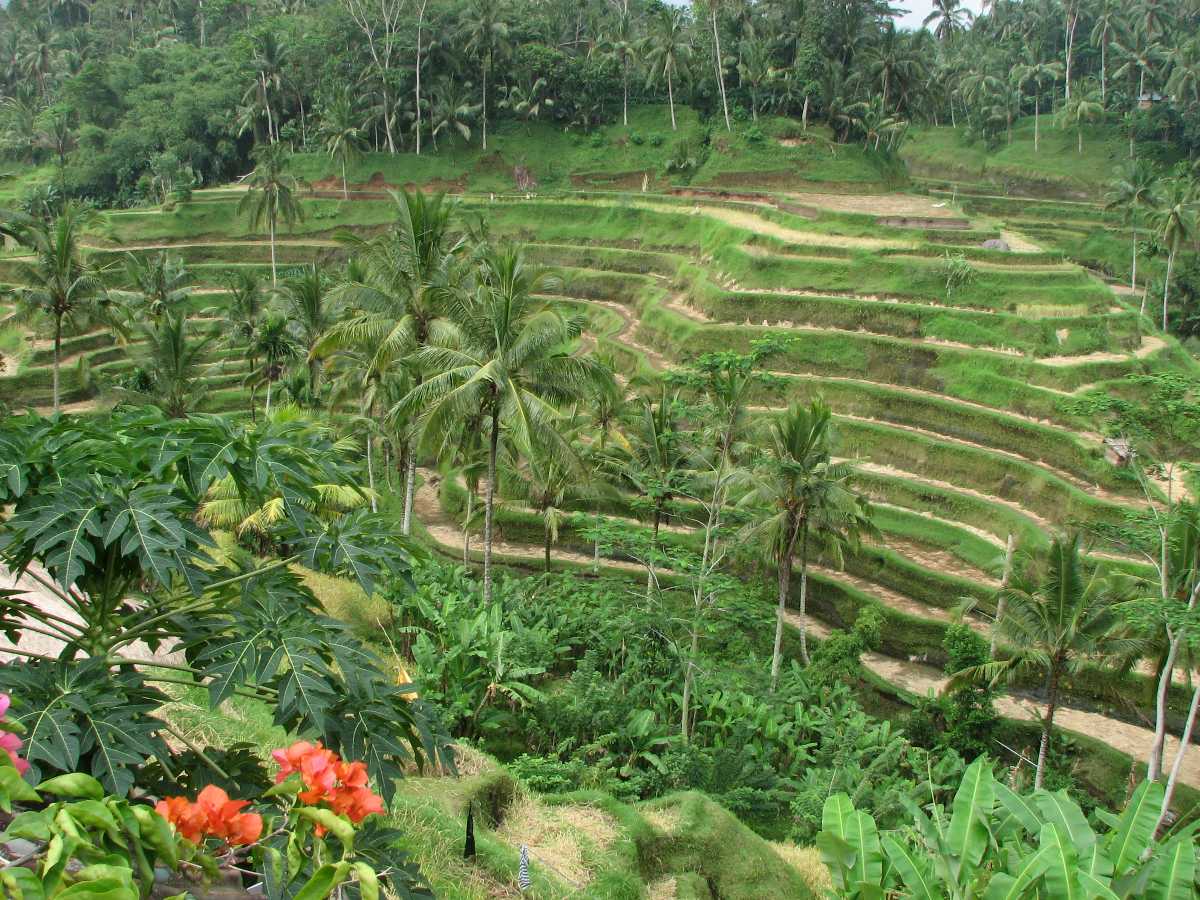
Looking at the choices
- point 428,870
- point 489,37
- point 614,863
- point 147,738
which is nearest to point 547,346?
point 614,863

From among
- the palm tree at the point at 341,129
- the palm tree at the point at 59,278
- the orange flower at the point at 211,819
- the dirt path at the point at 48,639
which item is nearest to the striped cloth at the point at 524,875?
the orange flower at the point at 211,819

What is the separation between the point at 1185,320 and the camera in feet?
157

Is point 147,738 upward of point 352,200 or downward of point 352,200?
downward

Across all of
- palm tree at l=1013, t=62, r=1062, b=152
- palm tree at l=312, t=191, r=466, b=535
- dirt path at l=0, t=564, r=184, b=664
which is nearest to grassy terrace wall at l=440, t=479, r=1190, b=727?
palm tree at l=312, t=191, r=466, b=535

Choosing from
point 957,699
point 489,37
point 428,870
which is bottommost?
point 957,699

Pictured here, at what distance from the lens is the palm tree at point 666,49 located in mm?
55031

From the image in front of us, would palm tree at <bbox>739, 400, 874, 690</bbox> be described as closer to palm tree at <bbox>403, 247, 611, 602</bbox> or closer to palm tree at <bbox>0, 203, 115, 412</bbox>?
palm tree at <bbox>403, 247, 611, 602</bbox>

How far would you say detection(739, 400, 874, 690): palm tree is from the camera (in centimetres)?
1991

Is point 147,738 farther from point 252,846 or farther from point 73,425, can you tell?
point 73,425

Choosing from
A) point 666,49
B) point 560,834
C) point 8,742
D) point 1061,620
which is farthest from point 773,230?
point 8,742

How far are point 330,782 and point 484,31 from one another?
58.1 m

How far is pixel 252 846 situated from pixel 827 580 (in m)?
22.1

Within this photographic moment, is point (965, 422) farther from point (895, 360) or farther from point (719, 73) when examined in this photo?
point (719, 73)

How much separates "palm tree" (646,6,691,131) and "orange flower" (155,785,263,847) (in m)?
56.2
